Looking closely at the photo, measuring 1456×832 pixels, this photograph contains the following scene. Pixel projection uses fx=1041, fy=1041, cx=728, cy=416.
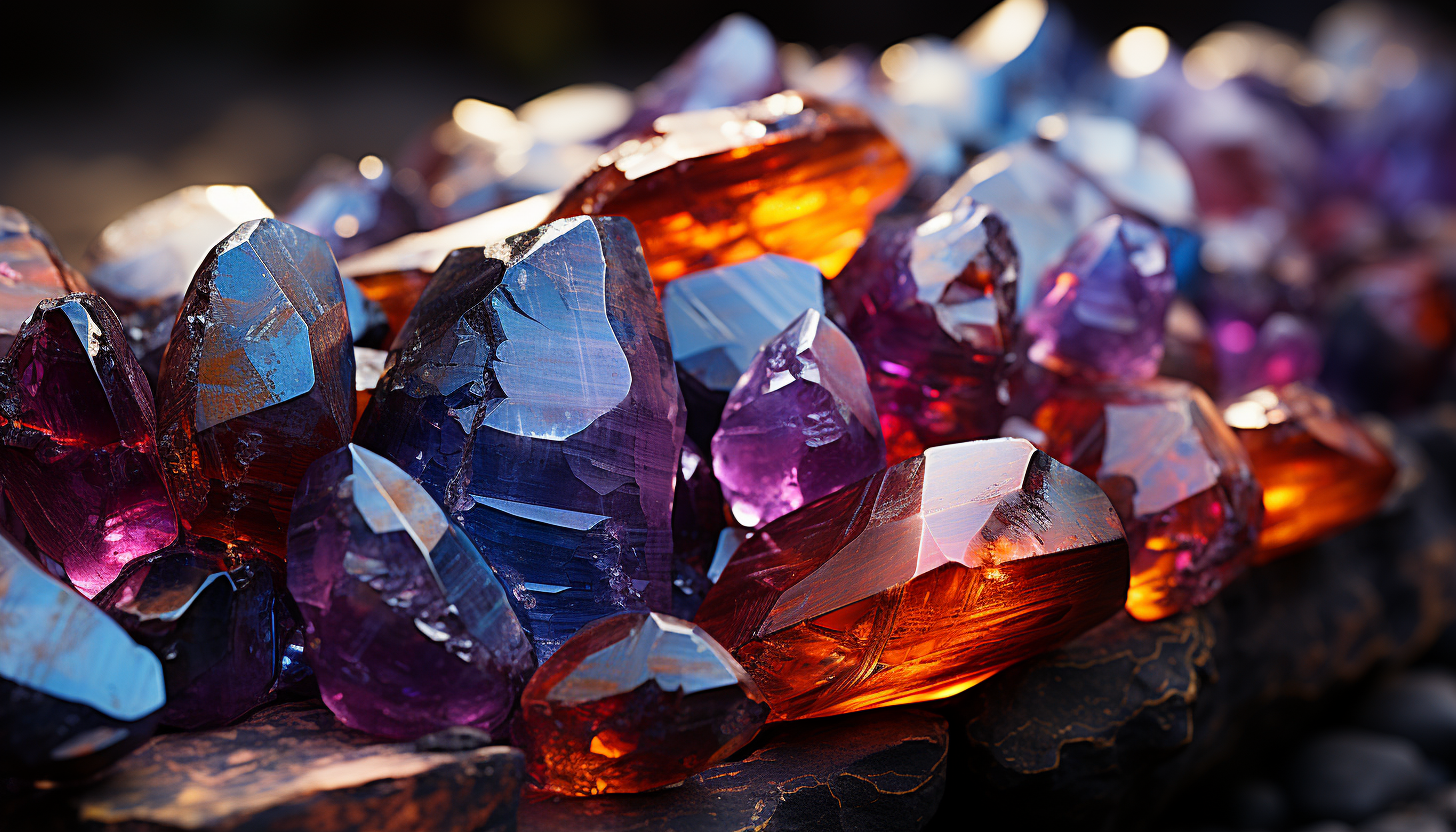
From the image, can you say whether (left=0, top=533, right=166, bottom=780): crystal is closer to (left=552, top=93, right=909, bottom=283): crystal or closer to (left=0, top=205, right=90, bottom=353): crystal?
(left=0, top=205, right=90, bottom=353): crystal

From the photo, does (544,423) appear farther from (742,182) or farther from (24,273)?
(24,273)

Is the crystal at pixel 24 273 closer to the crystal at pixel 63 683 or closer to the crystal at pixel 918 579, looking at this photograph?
the crystal at pixel 63 683

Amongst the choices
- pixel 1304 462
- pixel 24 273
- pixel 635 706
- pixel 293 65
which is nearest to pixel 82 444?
pixel 24 273

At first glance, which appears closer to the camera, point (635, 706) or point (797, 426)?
point (635, 706)

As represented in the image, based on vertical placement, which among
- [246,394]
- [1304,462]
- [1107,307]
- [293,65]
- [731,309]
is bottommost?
[1304,462]

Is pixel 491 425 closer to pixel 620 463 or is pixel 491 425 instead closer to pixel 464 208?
pixel 620 463

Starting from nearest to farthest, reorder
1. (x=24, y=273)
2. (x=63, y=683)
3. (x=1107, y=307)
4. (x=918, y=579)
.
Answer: (x=63, y=683), (x=918, y=579), (x=24, y=273), (x=1107, y=307)
